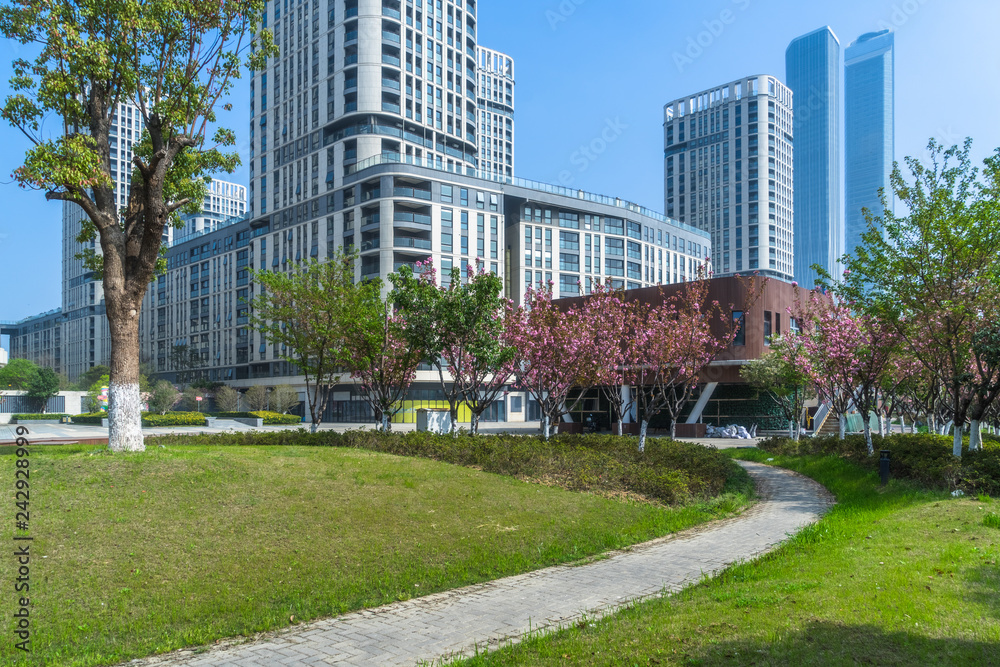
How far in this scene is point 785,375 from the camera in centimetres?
3347

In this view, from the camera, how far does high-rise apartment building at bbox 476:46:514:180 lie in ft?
455

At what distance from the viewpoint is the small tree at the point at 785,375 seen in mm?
30852

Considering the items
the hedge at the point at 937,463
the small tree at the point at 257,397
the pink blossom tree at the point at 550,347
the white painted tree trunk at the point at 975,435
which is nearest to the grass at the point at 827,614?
the hedge at the point at 937,463

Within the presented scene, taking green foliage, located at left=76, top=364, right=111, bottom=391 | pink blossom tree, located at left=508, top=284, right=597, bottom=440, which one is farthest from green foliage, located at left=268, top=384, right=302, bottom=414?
pink blossom tree, located at left=508, top=284, right=597, bottom=440

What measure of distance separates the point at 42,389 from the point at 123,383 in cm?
6433

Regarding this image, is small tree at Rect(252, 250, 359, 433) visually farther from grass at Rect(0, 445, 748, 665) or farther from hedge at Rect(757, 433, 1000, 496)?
hedge at Rect(757, 433, 1000, 496)

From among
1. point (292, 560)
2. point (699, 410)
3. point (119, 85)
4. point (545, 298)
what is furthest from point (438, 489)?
point (699, 410)

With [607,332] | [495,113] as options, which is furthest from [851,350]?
[495,113]

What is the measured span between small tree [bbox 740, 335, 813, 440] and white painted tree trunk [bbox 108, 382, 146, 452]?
24883 millimetres

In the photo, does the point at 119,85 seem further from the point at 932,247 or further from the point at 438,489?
the point at 932,247

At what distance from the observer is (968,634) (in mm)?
5750

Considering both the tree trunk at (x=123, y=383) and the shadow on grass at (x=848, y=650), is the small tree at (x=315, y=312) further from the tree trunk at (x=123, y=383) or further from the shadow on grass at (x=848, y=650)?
the shadow on grass at (x=848, y=650)

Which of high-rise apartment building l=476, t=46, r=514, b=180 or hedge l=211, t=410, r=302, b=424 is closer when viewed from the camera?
hedge l=211, t=410, r=302, b=424

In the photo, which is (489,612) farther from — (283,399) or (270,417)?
(283,399)
